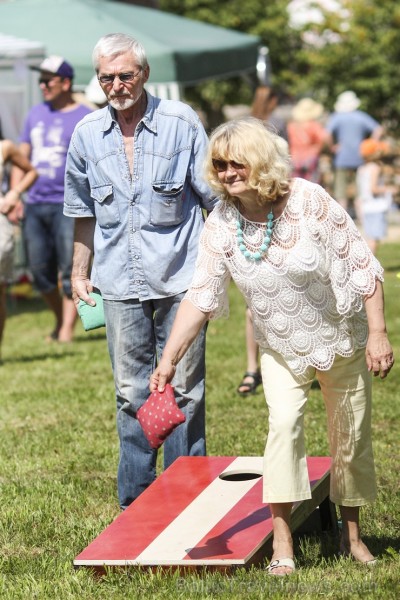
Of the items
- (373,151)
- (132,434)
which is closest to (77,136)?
(132,434)

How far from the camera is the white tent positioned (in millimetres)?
13023

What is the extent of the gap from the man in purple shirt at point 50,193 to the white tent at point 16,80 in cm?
254

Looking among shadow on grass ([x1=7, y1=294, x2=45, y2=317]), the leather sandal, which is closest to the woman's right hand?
the leather sandal

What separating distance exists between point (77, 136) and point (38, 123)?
5437 mm

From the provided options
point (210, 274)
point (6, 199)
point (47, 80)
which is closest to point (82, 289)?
point (210, 274)

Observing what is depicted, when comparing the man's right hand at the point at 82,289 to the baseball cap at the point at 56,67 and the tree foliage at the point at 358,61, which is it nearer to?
the baseball cap at the point at 56,67

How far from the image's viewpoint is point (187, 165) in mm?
4992

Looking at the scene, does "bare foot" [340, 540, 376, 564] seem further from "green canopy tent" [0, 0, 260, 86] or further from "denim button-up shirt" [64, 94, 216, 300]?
"green canopy tent" [0, 0, 260, 86]

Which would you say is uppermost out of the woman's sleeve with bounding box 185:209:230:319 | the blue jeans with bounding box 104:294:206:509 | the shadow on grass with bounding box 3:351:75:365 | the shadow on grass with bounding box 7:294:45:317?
the woman's sleeve with bounding box 185:209:230:319

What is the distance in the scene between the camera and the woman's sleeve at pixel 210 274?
4.30 meters

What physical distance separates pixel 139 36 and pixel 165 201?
9.54 meters

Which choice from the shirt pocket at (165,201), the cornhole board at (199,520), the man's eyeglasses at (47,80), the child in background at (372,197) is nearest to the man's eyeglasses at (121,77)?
the shirt pocket at (165,201)

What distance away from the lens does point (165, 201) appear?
16.3 ft

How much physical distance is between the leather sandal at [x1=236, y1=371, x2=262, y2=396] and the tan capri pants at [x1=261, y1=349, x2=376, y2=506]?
11.4 ft
